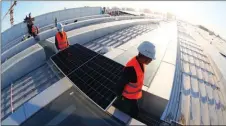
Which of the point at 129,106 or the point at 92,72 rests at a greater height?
the point at 92,72

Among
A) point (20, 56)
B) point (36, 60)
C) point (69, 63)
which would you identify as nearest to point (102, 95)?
point (69, 63)

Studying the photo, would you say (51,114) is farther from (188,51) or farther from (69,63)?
(188,51)

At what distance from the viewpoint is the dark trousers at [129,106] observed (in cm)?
430

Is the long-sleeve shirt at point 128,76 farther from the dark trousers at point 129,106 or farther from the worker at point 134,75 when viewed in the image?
the dark trousers at point 129,106

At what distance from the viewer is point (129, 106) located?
170 inches

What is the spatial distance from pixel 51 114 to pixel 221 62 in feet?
26.4

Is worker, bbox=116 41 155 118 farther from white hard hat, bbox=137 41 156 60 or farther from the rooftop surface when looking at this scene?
the rooftop surface

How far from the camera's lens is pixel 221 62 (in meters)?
8.70

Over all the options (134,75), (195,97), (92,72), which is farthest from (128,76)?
(195,97)

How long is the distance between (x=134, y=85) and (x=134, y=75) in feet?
0.82

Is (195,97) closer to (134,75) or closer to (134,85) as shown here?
(134,85)

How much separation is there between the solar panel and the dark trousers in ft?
0.81

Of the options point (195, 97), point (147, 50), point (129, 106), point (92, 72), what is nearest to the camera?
point (147, 50)

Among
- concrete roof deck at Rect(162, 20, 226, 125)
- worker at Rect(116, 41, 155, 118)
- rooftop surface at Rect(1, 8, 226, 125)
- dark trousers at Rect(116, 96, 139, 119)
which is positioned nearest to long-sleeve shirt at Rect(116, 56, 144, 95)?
worker at Rect(116, 41, 155, 118)
